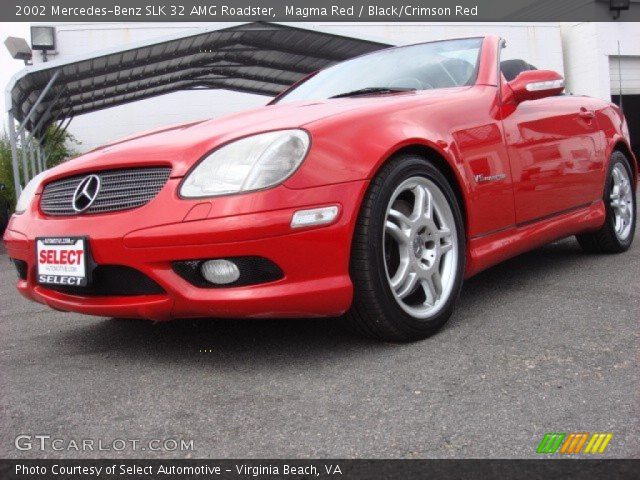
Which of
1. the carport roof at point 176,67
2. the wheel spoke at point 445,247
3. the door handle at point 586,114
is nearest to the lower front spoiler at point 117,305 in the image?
the wheel spoke at point 445,247

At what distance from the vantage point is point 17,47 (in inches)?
511

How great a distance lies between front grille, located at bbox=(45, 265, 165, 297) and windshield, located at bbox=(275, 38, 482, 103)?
1.45 m

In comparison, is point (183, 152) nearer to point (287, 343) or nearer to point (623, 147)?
point (287, 343)

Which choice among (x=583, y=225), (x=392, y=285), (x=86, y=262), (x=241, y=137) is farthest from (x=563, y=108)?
(x=86, y=262)

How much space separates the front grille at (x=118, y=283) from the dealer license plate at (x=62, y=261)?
55mm

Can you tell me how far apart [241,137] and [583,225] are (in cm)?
230

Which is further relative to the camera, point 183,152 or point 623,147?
point 623,147

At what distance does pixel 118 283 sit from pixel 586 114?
2.84 meters

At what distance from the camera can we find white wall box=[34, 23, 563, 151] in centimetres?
1602

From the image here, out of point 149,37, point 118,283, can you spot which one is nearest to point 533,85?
point 118,283

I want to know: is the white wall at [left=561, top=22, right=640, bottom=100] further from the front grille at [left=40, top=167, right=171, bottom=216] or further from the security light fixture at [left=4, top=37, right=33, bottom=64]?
the front grille at [left=40, top=167, right=171, bottom=216]

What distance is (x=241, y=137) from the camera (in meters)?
2.19

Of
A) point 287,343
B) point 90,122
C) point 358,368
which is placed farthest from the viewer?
point 90,122

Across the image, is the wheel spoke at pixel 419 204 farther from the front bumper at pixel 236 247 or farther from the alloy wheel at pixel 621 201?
the alloy wheel at pixel 621 201
